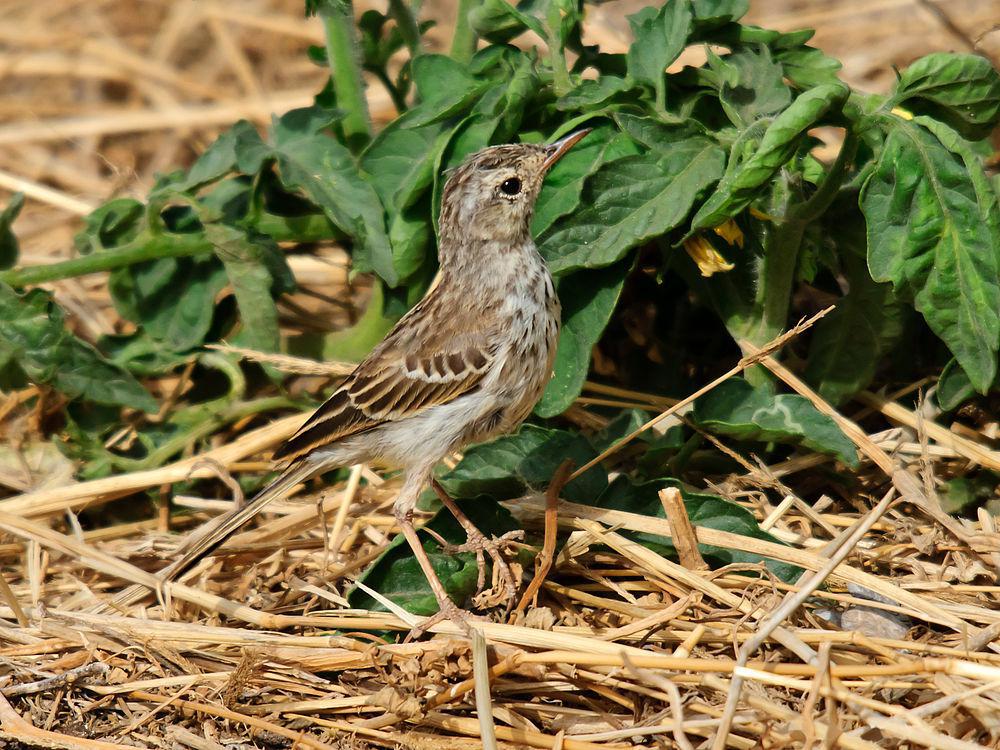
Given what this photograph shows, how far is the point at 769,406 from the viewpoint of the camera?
16.1 ft

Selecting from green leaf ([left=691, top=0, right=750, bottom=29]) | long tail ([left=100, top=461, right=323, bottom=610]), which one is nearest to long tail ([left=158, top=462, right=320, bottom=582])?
long tail ([left=100, top=461, right=323, bottom=610])

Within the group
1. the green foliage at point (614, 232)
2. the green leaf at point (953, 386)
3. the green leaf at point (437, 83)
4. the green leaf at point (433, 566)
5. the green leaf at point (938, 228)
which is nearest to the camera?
the green leaf at point (938, 228)

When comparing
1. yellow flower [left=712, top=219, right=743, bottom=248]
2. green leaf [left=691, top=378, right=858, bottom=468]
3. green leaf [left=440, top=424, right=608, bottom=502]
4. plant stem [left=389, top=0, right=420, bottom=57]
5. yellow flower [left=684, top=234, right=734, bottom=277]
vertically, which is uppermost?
plant stem [left=389, top=0, right=420, bottom=57]

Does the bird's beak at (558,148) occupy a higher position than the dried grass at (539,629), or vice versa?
the bird's beak at (558,148)

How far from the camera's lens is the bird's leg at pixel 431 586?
442cm

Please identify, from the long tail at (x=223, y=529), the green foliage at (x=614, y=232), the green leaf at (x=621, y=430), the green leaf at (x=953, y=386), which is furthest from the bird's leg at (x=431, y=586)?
the green leaf at (x=953, y=386)

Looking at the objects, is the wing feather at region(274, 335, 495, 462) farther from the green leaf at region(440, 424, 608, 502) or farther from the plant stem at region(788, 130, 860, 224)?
the plant stem at region(788, 130, 860, 224)

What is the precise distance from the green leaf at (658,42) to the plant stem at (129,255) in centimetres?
216

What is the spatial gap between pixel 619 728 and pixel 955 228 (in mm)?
2047

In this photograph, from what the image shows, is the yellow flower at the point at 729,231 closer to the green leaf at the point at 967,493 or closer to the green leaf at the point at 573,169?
the green leaf at the point at 573,169

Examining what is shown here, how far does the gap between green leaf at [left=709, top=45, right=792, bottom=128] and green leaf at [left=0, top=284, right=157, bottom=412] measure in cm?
294

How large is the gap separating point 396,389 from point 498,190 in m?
0.87

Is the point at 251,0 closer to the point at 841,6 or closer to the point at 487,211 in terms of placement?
the point at 841,6

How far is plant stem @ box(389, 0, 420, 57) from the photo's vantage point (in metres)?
5.48
